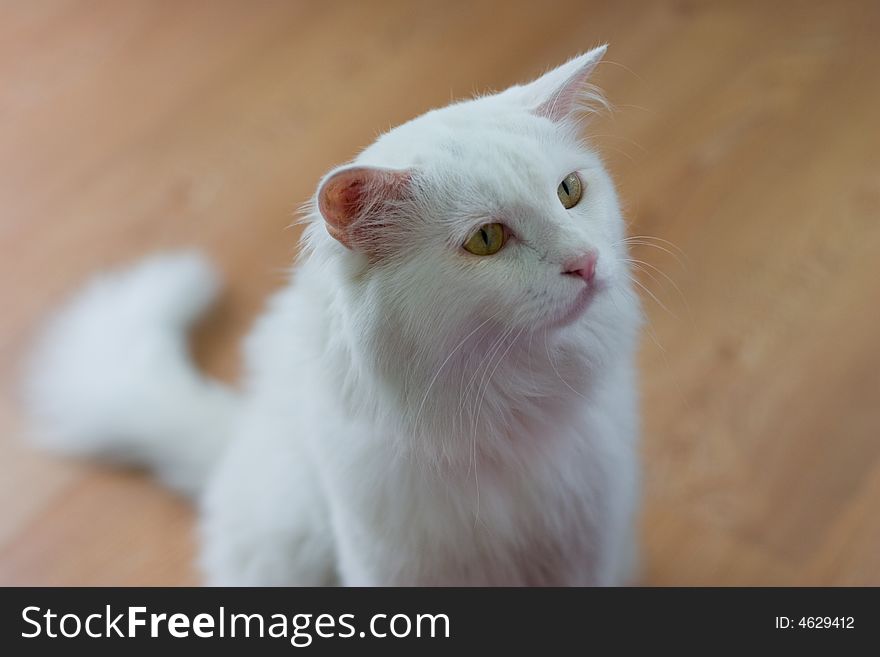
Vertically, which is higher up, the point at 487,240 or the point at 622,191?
the point at 622,191

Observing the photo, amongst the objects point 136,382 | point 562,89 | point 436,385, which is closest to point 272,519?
point 136,382

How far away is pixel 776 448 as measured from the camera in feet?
4.91

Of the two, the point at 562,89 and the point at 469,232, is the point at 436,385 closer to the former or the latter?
the point at 469,232

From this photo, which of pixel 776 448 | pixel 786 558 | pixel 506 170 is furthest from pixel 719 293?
pixel 506 170

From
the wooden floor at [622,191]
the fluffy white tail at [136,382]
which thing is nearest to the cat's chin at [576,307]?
the wooden floor at [622,191]

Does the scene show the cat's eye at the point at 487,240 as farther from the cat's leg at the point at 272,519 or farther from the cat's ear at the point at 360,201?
the cat's leg at the point at 272,519

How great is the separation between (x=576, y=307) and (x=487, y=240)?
10 cm

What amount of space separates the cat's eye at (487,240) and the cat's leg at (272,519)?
1.55 ft

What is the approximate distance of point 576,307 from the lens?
2.77 feet

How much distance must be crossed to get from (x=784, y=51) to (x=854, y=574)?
1.10 metres

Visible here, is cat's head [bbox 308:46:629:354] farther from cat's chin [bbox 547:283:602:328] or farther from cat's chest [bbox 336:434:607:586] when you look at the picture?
cat's chest [bbox 336:434:607:586]

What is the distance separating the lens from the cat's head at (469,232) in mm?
828

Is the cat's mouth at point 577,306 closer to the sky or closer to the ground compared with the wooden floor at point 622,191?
closer to the ground
